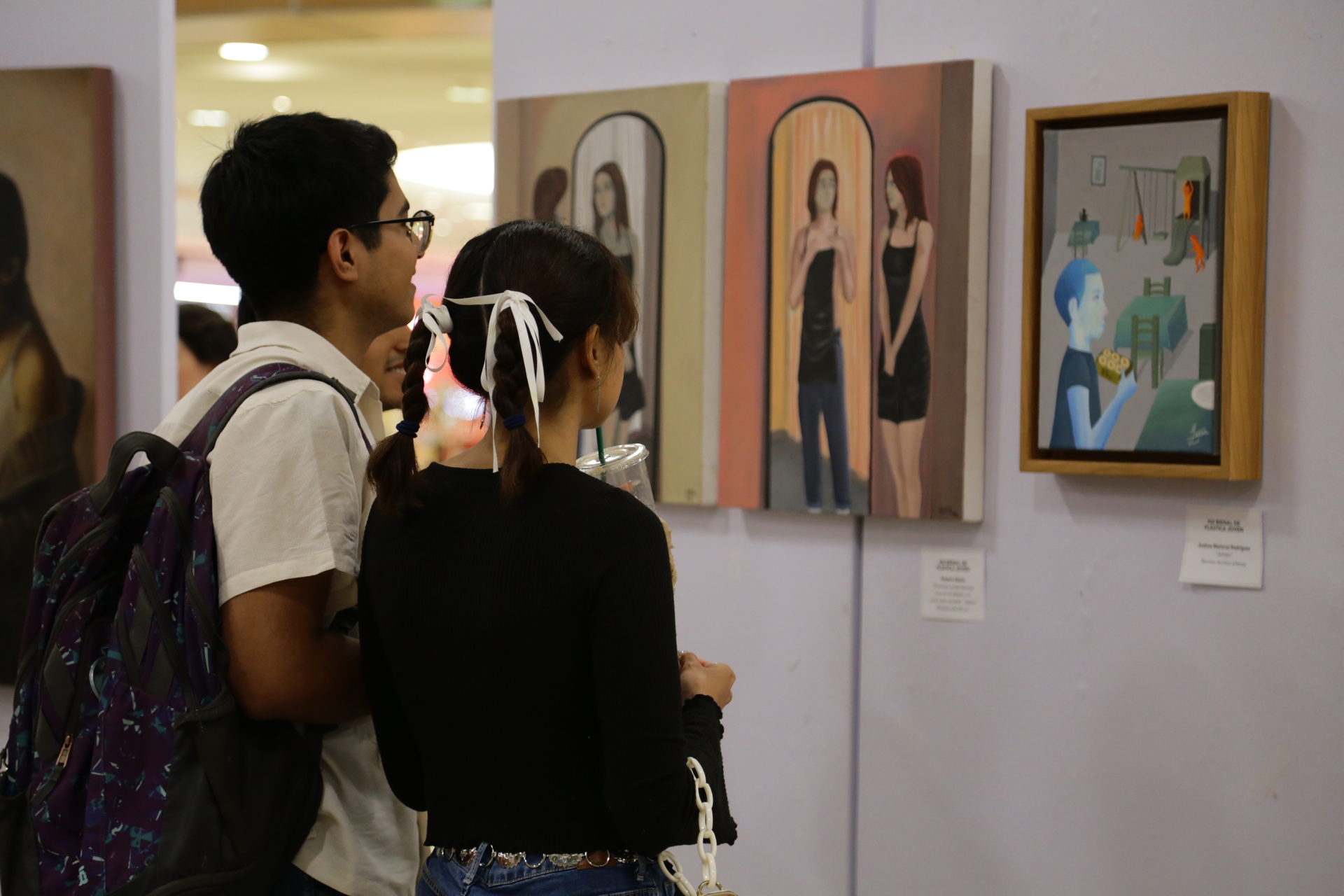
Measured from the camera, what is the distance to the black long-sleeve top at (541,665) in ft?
3.42

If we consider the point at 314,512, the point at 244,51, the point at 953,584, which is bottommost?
the point at 953,584

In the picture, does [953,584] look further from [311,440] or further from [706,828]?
[311,440]

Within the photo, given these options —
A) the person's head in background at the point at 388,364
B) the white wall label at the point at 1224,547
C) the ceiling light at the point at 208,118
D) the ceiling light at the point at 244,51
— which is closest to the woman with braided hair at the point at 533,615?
the person's head in background at the point at 388,364

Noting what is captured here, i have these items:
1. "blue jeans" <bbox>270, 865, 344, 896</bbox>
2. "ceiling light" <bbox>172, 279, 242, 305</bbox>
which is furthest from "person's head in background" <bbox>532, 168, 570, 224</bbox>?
"ceiling light" <bbox>172, 279, 242, 305</bbox>

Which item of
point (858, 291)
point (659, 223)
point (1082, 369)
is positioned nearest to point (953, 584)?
point (1082, 369)

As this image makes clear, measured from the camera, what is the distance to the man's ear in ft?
4.64

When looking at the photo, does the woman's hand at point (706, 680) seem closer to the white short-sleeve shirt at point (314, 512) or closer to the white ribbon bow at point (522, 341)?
the white ribbon bow at point (522, 341)

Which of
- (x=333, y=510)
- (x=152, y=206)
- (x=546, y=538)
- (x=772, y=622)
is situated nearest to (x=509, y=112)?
(x=152, y=206)

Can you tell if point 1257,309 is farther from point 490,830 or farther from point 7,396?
point 7,396

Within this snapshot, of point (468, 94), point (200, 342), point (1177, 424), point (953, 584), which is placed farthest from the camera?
point (468, 94)

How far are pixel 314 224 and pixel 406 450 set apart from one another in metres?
0.42

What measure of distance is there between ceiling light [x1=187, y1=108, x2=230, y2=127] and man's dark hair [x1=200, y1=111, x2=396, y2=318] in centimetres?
561

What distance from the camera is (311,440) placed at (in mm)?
1271

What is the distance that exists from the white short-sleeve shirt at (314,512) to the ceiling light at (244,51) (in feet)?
13.3
